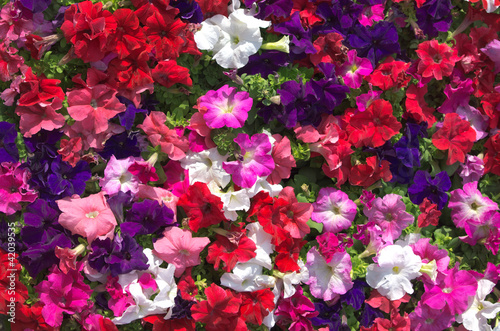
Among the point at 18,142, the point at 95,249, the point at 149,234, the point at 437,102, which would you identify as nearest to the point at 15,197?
the point at 18,142

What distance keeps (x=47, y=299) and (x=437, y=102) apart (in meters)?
2.18

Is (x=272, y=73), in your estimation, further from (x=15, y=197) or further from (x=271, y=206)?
(x=15, y=197)

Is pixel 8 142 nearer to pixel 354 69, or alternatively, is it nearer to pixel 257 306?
pixel 257 306

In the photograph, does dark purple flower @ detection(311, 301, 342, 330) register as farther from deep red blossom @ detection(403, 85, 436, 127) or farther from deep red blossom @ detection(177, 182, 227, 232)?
deep red blossom @ detection(403, 85, 436, 127)

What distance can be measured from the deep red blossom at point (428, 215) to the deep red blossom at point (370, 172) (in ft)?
0.73

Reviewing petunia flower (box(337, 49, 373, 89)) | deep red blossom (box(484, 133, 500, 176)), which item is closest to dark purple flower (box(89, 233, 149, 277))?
petunia flower (box(337, 49, 373, 89))

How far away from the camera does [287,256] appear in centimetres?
223

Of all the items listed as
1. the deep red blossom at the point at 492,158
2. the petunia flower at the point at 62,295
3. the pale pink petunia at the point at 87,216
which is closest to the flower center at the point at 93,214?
the pale pink petunia at the point at 87,216

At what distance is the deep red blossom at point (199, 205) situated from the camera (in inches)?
82.2

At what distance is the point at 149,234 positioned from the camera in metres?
2.19

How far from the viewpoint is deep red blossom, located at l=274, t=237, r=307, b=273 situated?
221 cm

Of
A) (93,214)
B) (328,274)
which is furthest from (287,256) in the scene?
(93,214)

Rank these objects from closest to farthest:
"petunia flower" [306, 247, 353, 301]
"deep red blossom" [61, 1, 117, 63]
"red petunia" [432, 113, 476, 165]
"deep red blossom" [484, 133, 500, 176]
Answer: "deep red blossom" [61, 1, 117, 63]
"petunia flower" [306, 247, 353, 301]
"red petunia" [432, 113, 476, 165]
"deep red blossom" [484, 133, 500, 176]

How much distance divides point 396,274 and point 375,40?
3.82 feet
